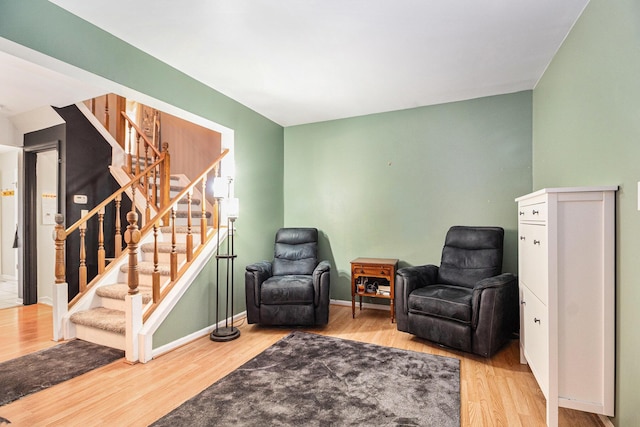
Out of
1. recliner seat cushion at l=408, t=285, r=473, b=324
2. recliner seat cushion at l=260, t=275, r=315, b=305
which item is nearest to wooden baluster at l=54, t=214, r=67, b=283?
recliner seat cushion at l=260, t=275, r=315, b=305

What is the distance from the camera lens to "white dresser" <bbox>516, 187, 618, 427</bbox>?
1614 millimetres

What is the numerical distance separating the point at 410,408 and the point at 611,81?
217cm

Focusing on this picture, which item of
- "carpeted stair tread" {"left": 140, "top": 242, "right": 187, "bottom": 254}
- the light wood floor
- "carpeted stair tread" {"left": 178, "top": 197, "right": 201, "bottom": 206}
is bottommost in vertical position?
the light wood floor

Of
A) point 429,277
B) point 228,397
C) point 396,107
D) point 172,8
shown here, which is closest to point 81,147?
point 172,8

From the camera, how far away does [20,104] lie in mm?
3736

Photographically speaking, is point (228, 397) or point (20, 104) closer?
point (228, 397)

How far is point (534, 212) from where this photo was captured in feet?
6.48

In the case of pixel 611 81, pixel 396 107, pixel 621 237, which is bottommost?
pixel 621 237

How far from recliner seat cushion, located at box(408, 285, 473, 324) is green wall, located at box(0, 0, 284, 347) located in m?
2.02

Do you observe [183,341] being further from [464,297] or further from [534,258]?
[534,258]

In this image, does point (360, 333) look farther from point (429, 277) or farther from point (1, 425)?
point (1, 425)

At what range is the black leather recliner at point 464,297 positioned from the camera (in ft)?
8.05

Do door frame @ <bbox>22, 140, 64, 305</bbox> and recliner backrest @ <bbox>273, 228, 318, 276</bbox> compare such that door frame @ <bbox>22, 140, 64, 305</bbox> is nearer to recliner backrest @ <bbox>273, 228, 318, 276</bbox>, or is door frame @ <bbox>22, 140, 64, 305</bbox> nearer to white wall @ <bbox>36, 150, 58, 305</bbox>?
white wall @ <bbox>36, 150, 58, 305</bbox>

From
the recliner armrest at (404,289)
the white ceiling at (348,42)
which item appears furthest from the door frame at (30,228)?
the recliner armrest at (404,289)
